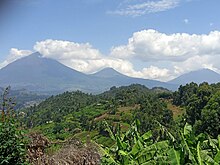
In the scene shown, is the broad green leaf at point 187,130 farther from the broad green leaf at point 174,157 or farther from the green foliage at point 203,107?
the green foliage at point 203,107

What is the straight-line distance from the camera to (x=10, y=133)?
5141 millimetres

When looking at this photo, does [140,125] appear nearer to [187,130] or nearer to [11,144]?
[187,130]

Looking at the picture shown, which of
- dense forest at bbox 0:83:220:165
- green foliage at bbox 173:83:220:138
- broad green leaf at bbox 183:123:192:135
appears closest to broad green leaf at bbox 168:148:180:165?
dense forest at bbox 0:83:220:165

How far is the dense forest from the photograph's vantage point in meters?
1.90

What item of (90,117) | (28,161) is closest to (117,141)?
(28,161)

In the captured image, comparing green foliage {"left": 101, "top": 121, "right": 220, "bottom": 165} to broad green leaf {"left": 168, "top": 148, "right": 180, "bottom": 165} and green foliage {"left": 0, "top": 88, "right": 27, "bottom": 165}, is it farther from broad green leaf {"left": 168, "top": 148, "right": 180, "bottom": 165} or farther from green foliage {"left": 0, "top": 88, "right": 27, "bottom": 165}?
green foliage {"left": 0, "top": 88, "right": 27, "bottom": 165}

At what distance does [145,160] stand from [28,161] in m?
3.97

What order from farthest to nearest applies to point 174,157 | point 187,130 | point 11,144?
point 11,144 → point 187,130 → point 174,157

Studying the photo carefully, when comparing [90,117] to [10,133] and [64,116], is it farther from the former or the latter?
[10,133]

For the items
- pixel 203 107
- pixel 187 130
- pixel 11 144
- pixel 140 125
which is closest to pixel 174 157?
pixel 187 130

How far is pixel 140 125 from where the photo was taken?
2.36 m

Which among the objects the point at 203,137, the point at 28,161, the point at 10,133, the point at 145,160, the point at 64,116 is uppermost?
the point at 203,137

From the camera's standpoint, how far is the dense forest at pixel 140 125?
1.90m

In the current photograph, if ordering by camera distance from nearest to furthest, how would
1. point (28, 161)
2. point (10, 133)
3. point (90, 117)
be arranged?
1. point (10, 133)
2. point (28, 161)
3. point (90, 117)
